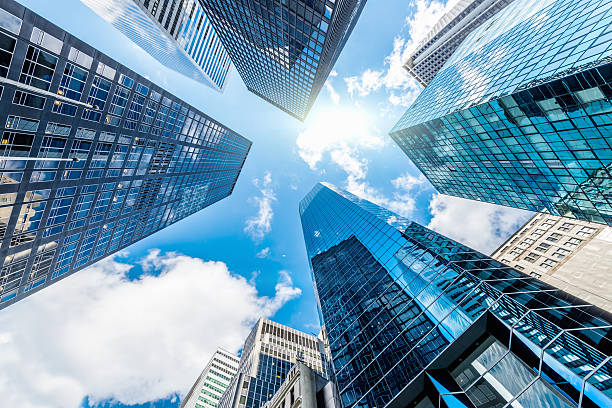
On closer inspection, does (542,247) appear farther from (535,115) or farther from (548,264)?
(535,115)

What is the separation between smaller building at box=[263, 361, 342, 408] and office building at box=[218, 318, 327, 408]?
645 inches

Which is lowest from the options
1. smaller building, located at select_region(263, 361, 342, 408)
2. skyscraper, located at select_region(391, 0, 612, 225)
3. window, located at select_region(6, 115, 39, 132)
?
smaller building, located at select_region(263, 361, 342, 408)

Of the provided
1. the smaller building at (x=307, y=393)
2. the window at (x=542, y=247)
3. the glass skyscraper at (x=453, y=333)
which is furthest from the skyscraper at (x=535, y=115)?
the smaller building at (x=307, y=393)

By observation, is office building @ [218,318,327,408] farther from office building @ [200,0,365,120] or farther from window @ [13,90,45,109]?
office building @ [200,0,365,120]

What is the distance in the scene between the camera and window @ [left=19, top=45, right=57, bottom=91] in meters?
24.7

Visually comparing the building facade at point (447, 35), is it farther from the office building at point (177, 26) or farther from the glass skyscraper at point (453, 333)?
the glass skyscraper at point (453, 333)

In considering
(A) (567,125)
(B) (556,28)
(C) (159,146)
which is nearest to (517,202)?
(A) (567,125)

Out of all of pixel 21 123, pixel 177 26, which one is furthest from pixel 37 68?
pixel 177 26

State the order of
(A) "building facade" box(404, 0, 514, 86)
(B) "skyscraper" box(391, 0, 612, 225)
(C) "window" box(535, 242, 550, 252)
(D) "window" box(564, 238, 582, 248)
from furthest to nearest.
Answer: (A) "building facade" box(404, 0, 514, 86), (C) "window" box(535, 242, 550, 252), (D) "window" box(564, 238, 582, 248), (B) "skyscraper" box(391, 0, 612, 225)

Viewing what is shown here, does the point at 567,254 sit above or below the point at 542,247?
above

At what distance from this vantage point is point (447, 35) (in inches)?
5290

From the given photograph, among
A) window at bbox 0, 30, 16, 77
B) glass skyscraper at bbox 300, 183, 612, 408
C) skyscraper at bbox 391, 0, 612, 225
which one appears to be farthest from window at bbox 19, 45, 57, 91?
skyscraper at bbox 391, 0, 612, 225

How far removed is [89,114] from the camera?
1364 inches

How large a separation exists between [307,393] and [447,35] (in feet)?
563
